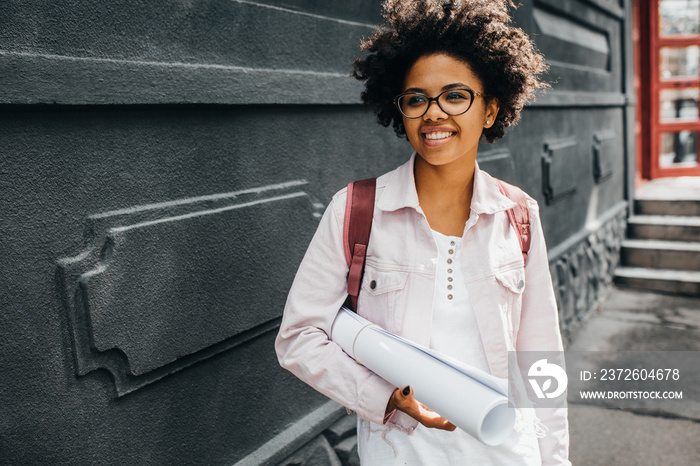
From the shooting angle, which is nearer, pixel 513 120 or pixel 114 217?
pixel 114 217

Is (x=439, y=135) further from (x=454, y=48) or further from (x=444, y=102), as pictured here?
(x=454, y=48)

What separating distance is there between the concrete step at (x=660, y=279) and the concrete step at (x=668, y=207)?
0.81 meters

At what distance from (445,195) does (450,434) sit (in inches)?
23.8

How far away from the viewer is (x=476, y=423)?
1229mm

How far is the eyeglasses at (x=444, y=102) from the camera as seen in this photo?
59.5 inches

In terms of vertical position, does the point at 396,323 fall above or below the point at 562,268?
above

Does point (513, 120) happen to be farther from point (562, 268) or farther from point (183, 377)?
point (562, 268)

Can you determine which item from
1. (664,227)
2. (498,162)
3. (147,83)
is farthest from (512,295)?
(664,227)

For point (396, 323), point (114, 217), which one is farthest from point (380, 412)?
point (114, 217)

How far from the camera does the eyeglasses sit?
1511mm

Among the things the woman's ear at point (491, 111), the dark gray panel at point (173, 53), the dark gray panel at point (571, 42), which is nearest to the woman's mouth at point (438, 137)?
the woman's ear at point (491, 111)

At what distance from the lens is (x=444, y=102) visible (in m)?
1.51

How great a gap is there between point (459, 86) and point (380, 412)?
80 cm

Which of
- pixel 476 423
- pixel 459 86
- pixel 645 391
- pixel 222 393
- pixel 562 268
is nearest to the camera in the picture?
pixel 476 423
